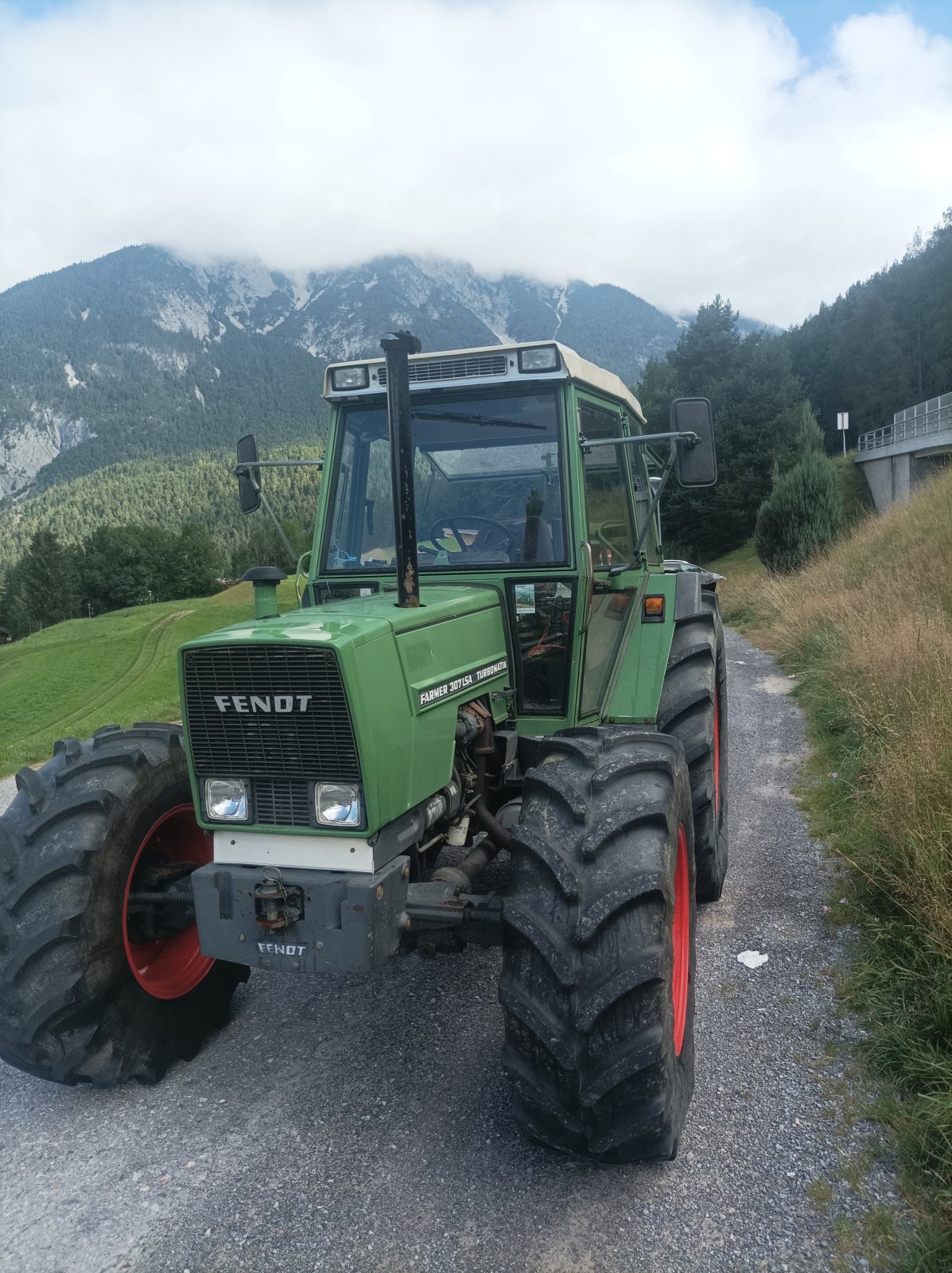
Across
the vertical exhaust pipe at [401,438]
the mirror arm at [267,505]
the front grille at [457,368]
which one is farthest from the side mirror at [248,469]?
the vertical exhaust pipe at [401,438]

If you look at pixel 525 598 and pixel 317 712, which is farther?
Result: pixel 525 598

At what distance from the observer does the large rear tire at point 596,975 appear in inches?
99.7

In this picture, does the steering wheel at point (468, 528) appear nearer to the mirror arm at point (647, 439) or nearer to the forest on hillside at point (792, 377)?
the mirror arm at point (647, 439)

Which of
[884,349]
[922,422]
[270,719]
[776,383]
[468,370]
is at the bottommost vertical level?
[270,719]

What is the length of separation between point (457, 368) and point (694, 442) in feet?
3.62

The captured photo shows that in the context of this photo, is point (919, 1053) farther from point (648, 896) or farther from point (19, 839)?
point (19, 839)

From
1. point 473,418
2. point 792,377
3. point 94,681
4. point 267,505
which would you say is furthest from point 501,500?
point 792,377

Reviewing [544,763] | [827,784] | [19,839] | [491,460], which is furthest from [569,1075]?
[827,784]

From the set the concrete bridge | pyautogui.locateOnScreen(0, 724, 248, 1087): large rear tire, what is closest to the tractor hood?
pyautogui.locateOnScreen(0, 724, 248, 1087): large rear tire

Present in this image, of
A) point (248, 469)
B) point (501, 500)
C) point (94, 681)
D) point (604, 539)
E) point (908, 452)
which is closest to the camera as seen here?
point (501, 500)

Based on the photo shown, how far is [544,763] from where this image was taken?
10.1 feet

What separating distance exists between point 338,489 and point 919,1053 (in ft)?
10.7

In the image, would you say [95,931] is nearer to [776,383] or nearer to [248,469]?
[248,469]

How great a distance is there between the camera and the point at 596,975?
101 inches
